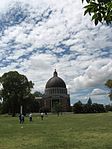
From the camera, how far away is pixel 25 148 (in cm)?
1752

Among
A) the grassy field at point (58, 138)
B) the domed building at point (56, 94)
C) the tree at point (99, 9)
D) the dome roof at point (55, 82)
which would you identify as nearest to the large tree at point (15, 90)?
the domed building at point (56, 94)

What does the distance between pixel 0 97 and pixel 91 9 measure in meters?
109

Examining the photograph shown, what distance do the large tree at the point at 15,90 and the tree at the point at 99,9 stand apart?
4144 inches

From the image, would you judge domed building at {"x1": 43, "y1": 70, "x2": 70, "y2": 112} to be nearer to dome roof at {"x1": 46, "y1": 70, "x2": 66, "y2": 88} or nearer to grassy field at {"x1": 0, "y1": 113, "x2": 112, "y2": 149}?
dome roof at {"x1": 46, "y1": 70, "x2": 66, "y2": 88}

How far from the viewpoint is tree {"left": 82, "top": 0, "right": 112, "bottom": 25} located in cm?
452

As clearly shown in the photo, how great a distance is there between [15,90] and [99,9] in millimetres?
108177

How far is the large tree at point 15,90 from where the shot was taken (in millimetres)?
109938

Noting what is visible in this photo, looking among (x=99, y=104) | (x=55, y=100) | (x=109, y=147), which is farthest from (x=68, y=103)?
(x=109, y=147)

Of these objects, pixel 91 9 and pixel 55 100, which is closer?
pixel 91 9

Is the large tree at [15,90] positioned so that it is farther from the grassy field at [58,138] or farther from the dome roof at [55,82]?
the grassy field at [58,138]

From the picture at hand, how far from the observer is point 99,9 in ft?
15.1

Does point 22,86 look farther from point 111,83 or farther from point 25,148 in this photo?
point 25,148

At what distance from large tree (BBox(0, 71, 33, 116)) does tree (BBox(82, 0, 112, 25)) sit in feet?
345

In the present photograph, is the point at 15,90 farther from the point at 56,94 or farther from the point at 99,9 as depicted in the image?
the point at 99,9
